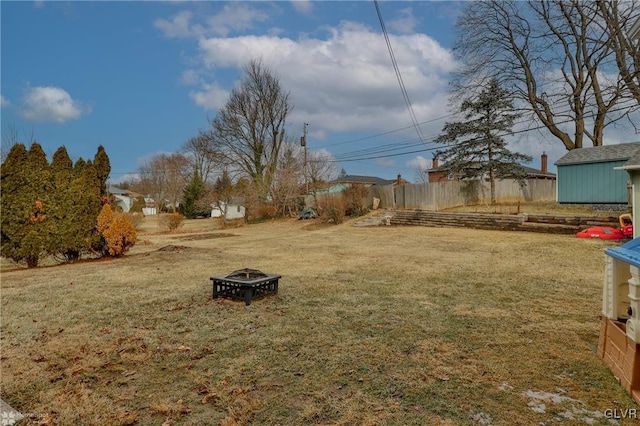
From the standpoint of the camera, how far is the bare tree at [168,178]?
140ft

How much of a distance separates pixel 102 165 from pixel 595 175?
2131cm

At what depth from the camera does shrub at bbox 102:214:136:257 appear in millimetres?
9532

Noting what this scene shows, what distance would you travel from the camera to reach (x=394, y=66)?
33.4ft

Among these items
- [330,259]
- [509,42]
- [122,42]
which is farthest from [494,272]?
[509,42]

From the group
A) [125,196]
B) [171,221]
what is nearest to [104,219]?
[171,221]

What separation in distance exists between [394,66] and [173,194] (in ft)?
125

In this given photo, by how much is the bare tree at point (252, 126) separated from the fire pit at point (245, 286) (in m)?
23.7

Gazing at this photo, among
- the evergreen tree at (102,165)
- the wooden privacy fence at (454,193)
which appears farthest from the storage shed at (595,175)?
the evergreen tree at (102,165)

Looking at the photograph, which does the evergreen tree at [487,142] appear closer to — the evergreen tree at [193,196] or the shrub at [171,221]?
the shrub at [171,221]

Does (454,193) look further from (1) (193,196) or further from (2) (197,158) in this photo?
(2) (197,158)

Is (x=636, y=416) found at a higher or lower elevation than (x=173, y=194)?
lower

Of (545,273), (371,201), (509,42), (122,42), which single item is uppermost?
(509,42)

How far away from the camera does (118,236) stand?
31.7 feet

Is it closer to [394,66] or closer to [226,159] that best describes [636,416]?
[394,66]
